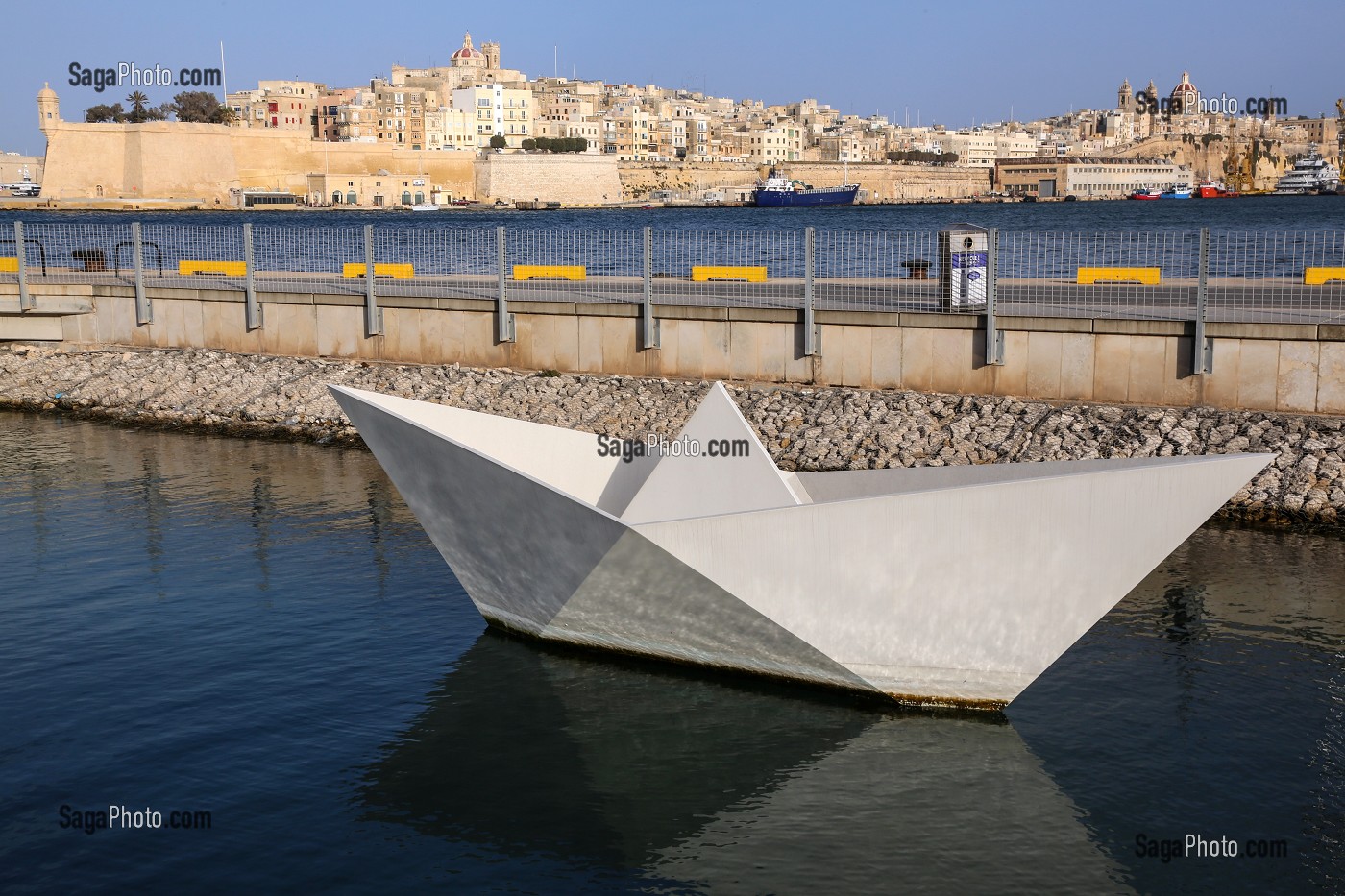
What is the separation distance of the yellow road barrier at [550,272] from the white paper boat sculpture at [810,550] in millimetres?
13101

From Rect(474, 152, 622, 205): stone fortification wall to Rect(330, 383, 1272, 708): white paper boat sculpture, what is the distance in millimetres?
155457

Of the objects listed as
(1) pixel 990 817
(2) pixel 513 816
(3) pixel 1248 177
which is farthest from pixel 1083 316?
(3) pixel 1248 177

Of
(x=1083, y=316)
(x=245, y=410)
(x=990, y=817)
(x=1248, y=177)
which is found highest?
(x=1248, y=177)

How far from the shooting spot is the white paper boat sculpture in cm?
927

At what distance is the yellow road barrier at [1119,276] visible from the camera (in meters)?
21.6

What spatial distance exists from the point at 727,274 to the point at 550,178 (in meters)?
149

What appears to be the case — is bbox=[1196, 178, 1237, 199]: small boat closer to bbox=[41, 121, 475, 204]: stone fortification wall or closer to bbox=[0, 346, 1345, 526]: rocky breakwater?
bbox=[41, 121, 475, 204]: stone fortification wall

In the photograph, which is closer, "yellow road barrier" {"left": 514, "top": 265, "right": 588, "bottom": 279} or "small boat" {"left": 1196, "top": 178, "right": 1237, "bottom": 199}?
"yellow road barrier" {"left": 514, "top": 265, "right": 588, "bottom": 279}

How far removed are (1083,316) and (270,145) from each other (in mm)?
138916

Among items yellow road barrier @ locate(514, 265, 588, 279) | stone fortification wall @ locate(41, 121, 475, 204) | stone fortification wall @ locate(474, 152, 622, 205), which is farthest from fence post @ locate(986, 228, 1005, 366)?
stone fortification wall @ locate(474, 152, 622, 205)

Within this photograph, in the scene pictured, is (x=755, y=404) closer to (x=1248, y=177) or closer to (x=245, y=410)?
(x=245, y=410)

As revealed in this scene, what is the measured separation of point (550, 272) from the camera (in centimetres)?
2548

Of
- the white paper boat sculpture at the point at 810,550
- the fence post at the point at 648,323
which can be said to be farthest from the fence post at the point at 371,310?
the white paper boat sculpture at the point at 810,550

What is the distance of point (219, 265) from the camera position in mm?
29453
